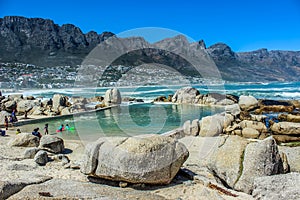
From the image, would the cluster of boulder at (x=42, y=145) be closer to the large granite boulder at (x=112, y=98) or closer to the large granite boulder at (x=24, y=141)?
the large granite boulder at (x=24, y=141)

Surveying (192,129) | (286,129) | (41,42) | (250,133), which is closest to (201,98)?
(250,133)

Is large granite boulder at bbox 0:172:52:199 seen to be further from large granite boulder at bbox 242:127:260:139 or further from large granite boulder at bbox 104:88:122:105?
large granite boulder at bbox 104:88:122:105

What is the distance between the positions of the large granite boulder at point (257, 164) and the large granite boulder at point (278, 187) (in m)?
0.76

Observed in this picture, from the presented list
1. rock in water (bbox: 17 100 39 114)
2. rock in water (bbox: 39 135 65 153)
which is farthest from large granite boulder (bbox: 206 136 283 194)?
rock in water (bbox: 17 100 39 114)

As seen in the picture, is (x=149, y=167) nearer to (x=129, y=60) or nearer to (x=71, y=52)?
(x=129, y=60)

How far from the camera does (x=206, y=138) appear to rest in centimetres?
1476

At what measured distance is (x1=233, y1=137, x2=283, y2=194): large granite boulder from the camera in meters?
6.12

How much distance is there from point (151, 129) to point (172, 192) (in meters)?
11.1

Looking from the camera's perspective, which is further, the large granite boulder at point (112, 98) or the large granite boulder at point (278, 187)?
the large granite boulder at point (112, 98)

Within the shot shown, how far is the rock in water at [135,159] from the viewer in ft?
20.5

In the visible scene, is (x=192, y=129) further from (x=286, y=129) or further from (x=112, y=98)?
(x=112, y=98)

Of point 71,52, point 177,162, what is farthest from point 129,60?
point 177,162

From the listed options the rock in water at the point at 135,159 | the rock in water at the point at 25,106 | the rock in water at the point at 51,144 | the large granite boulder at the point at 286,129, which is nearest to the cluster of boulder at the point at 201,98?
the large granite boulder at the point at 286,129

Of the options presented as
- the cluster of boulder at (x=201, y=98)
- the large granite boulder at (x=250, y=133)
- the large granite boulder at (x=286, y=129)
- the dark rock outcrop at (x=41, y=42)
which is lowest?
the large granite boulder at (x=250, y=133)
